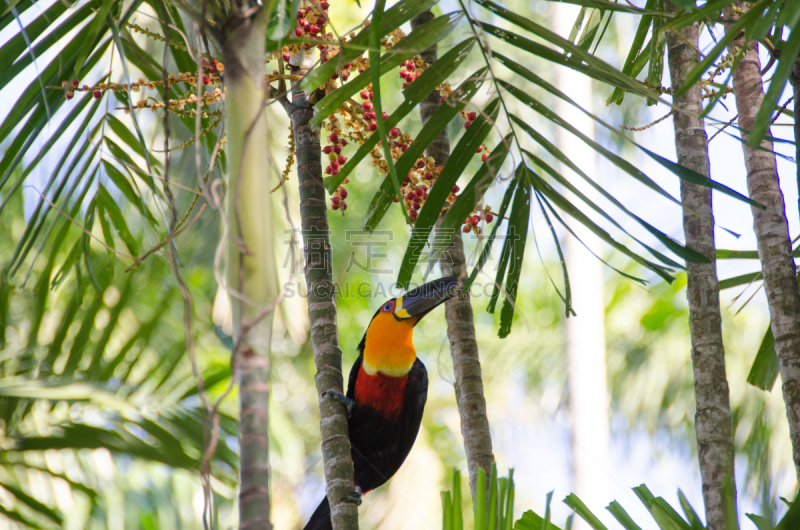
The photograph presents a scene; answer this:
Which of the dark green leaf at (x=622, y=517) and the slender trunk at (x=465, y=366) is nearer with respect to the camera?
the dark green leaf at (x=622, y=517)

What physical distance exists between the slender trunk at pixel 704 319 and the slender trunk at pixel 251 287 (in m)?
0.78

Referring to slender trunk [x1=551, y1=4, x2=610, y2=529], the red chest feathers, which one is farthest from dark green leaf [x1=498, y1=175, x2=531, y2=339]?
slender trunk [x1=551, y1=4, x2=610, y2=529]

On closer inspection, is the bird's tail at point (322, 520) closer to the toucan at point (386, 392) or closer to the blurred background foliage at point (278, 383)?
the toucan at point (386, 392)

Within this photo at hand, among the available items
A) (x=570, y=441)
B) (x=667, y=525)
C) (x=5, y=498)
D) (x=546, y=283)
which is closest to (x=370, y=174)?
(x=546, y=283)

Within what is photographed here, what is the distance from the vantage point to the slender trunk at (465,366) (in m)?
1.49

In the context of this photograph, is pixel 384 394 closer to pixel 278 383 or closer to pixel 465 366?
pixel 465 366

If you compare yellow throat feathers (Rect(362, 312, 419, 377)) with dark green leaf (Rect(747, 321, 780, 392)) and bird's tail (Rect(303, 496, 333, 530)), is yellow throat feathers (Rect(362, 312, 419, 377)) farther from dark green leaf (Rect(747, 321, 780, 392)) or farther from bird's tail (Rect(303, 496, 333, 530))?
dark green leaf (Rect(747, 321, 780, 392))

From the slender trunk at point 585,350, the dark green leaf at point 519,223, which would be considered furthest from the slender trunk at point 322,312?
the slender trunk at point 585,350

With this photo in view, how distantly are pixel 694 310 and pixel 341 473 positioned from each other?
2.79 feet

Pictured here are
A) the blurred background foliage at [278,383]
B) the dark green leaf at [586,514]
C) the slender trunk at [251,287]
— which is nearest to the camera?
the slender trunk at [251,287]

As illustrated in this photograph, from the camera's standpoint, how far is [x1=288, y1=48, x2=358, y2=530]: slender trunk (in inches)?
48.9

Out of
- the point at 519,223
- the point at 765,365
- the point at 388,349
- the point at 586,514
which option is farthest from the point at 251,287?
the point at 388,349

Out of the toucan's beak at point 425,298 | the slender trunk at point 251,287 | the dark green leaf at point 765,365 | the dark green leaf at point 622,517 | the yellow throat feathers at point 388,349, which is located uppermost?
the toucan's beak at point 425,298

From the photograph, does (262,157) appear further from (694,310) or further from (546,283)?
(546,283)
